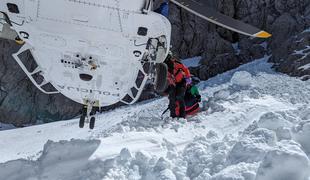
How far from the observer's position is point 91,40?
6539 mm

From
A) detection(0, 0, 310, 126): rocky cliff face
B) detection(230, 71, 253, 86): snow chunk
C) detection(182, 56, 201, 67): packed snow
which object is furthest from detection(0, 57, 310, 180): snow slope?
detection(182, 56, 201, 67): packed snow

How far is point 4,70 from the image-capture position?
20.2 meters

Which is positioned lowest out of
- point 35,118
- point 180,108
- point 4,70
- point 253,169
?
Answer: point 35,118

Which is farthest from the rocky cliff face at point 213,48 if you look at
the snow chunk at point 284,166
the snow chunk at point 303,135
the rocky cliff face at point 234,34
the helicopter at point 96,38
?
the snow chunk at point 284,166

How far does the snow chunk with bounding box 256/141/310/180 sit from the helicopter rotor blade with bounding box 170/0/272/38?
295cm

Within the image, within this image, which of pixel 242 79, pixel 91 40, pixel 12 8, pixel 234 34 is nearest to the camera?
pixel 12 8

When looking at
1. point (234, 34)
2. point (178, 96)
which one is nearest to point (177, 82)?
point (178, 96)

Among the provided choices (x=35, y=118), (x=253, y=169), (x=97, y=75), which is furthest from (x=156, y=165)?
(x=35, y=118)

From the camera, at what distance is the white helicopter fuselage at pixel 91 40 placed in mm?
6234

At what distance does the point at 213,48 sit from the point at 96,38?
15636 millimetres

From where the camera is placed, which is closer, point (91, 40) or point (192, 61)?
point (91, 40)

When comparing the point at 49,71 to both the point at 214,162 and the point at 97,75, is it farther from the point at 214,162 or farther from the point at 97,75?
the point at 214,162

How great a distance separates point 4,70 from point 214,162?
17676 mm

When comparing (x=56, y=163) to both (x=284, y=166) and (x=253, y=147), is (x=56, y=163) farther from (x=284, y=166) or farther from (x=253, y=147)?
(x=284, y=166)
